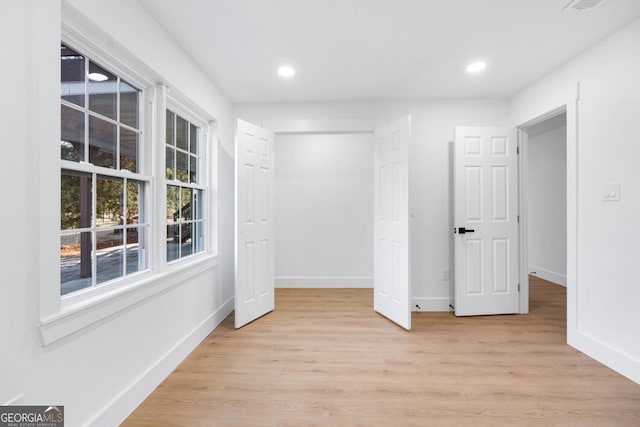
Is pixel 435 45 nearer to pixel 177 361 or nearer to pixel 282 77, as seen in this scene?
pixel 282 77

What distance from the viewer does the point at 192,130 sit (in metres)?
3.00

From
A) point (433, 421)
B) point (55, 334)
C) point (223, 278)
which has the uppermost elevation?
point (55, 334)

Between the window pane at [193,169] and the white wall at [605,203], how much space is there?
135 inches

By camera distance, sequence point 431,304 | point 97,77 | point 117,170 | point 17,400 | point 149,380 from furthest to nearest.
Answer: point 431,304, point 149,380, point 117,170, point 97,77, point 17,400

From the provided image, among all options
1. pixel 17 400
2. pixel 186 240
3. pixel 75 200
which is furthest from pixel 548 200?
pixel 17 400

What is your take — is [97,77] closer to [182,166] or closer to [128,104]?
[128,104]

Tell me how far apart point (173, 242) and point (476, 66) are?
3.14m

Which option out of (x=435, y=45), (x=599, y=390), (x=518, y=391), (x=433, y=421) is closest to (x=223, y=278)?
(x=433, y=421)

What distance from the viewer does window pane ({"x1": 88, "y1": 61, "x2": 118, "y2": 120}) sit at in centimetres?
170

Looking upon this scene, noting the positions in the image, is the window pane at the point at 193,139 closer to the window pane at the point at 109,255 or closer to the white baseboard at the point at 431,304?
the window pane at the point at 109,255

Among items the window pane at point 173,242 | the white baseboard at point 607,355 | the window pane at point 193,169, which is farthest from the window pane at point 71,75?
the white baseboard at point 607,355

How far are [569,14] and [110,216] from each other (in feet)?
10.7

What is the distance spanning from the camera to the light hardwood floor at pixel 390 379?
179cm

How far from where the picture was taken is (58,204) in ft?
4.42
